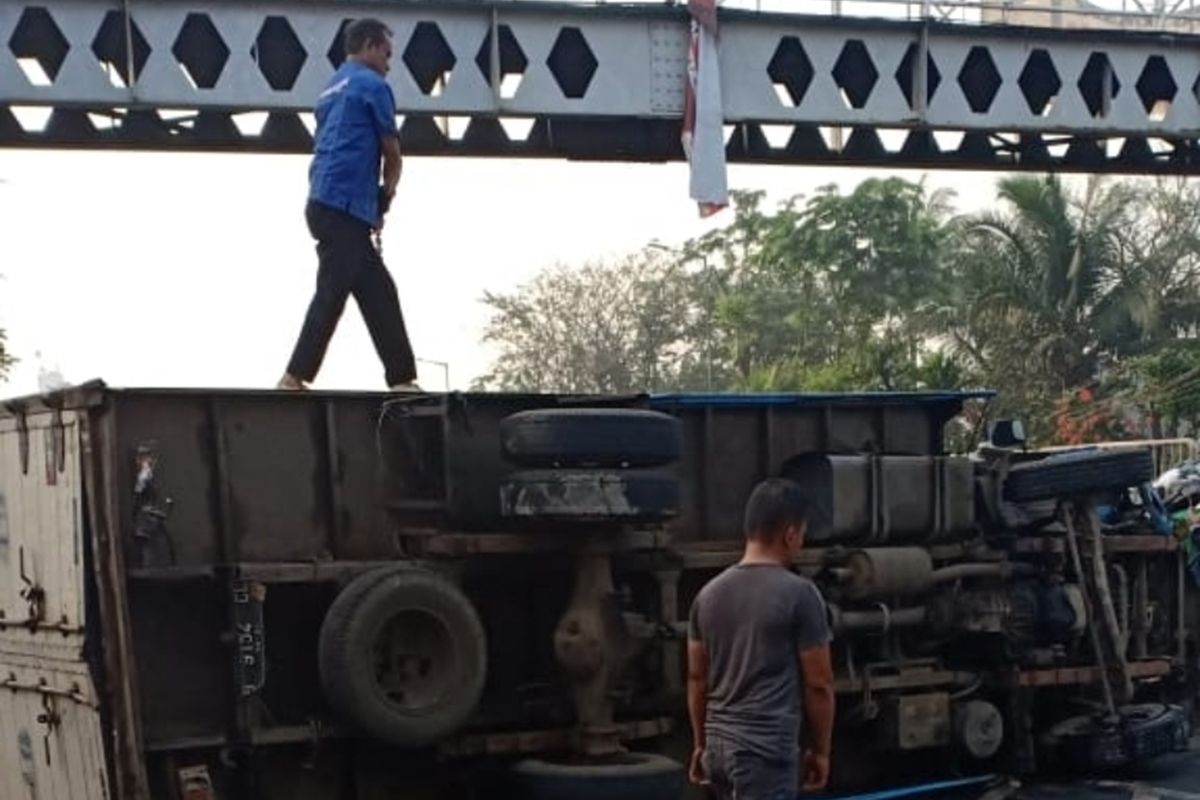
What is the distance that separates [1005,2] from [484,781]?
27.7 feet

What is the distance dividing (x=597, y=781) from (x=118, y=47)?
266 inches

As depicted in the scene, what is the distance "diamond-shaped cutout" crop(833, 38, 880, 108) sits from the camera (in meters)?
14.8

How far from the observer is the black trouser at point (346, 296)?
9.00 metres

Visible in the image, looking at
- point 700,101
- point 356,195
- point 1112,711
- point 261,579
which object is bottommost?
point 1112,711

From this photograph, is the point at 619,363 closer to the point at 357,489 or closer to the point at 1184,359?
the point at 1184,359

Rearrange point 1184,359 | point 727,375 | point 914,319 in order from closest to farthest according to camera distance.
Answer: point 1184,359, point 914,319, point 727,375

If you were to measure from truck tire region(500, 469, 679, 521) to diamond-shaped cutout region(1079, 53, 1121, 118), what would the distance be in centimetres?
841

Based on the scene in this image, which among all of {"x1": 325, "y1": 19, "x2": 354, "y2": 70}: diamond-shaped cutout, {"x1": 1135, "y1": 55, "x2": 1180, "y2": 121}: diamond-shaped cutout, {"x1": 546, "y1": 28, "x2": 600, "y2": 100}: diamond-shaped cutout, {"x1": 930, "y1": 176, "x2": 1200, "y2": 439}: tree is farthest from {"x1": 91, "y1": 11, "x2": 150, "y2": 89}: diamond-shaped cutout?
{"x1": 930, "y1": 176, "x2": 1200, "y2": 439}: tree

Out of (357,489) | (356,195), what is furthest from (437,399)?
(356,195)

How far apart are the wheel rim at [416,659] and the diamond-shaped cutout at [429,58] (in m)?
6.16

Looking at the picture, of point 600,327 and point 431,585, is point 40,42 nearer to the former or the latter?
point 431,585

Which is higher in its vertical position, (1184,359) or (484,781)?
(1184,359)

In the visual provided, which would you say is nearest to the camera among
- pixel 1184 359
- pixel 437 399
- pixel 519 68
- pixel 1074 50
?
pixel 437 399

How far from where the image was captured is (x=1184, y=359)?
31.5m
